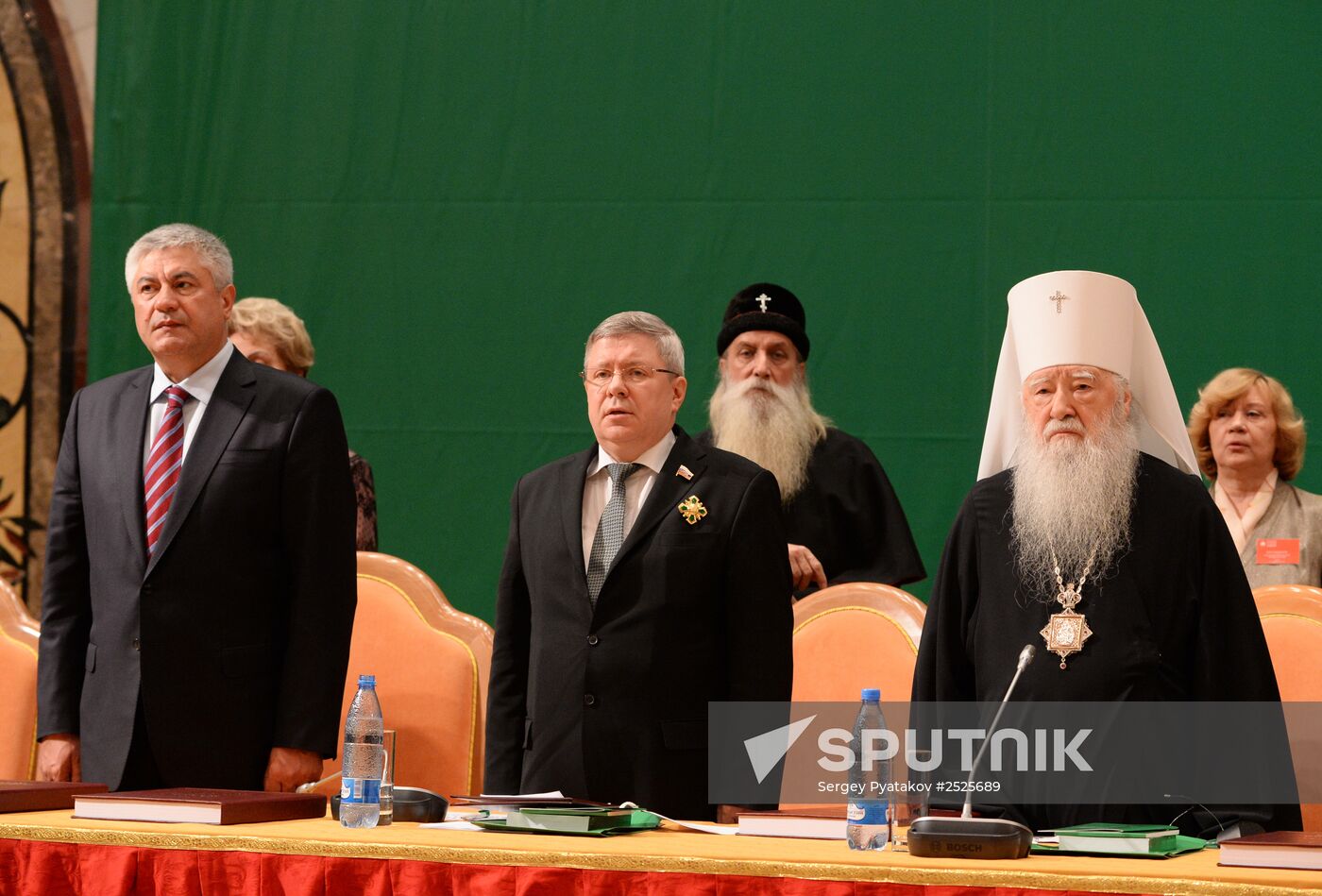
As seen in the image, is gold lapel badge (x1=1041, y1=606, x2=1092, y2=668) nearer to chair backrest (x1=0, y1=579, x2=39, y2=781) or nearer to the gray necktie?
the gray necktie

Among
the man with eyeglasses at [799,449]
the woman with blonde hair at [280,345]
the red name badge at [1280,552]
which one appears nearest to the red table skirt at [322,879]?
the woman with blonde hair at [280,345]

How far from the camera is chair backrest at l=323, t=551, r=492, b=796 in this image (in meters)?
3.93

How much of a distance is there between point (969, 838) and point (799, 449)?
2.87 meters

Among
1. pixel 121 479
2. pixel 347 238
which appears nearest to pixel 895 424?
pixel 347 238

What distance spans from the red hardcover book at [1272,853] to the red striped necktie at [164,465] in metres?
2.21

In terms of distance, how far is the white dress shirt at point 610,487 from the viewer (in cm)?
352

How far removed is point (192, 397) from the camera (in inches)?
141

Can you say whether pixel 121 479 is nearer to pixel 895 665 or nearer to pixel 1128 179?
pixel 895 665

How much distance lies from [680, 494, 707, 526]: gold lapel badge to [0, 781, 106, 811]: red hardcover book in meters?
1.27

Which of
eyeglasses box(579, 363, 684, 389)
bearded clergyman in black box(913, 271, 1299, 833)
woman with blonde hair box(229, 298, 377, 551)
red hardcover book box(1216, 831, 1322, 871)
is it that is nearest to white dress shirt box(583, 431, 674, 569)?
eyeglasses box(579, 363, 684, 389)

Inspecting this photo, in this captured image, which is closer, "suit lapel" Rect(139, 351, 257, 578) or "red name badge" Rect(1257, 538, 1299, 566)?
"suit lapel" Rect(139, 351, 257, 578)

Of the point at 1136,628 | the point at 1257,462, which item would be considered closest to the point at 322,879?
the point at 1136,628

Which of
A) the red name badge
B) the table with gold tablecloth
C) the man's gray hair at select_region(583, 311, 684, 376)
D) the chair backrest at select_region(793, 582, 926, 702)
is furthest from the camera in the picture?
the red name badge

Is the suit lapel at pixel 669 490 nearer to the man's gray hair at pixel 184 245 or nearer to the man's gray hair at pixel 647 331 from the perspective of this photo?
the man's gray hair at pixel 647 331
